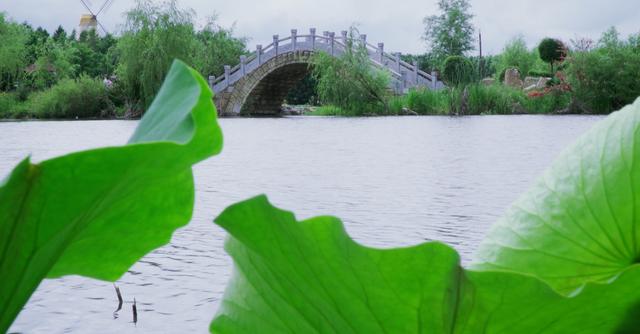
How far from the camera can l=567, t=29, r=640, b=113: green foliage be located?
1486cm

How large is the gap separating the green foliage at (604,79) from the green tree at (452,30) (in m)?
15.3

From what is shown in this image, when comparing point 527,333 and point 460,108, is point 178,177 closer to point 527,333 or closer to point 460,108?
point 527,333

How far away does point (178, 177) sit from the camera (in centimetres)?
19

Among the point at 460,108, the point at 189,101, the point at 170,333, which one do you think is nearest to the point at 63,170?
the point at 189,101

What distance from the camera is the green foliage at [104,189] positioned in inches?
5.9

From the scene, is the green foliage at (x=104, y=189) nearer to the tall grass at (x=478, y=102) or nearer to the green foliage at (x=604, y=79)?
the tall grass at (x=478, y=102)

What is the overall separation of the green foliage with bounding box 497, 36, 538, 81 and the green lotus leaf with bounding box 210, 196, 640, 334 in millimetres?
28861

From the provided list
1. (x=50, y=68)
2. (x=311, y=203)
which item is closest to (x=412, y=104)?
(x=311, y=203)

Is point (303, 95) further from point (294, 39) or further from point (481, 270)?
point (481, 270)

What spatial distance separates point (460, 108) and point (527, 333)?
14.4 m

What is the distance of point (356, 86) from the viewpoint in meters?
16.0

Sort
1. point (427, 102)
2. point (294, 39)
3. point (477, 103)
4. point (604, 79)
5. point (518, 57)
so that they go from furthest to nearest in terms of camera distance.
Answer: point (518, 57)
point (294, 39)
point (427, 102)
point (604, 79)
point (477, 103)

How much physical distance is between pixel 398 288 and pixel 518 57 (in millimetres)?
29633

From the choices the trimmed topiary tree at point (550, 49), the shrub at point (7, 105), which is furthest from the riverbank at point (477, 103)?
the shrub at point (7, 105)
